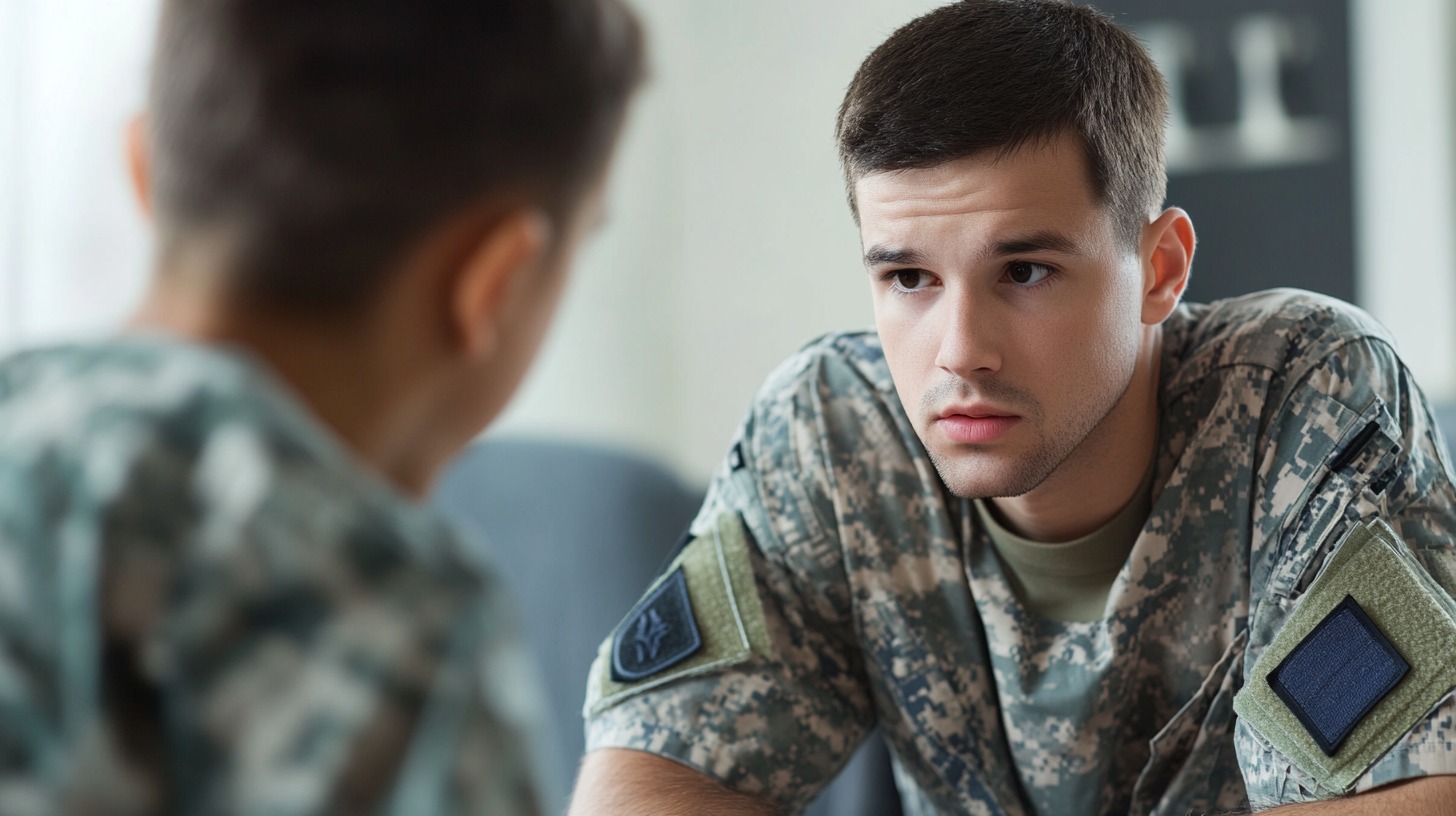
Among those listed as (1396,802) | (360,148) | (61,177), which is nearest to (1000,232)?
(1396,802)

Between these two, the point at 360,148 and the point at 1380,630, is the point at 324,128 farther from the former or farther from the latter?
the point at 1380,630

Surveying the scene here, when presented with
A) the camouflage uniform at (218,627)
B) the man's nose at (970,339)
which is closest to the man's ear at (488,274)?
the camouflage uniform at (218,627)

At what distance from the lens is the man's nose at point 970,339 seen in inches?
52.6

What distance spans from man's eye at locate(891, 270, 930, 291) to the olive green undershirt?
290 mm

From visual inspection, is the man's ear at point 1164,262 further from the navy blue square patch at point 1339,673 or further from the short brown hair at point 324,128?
the short brown hair at point 324,128

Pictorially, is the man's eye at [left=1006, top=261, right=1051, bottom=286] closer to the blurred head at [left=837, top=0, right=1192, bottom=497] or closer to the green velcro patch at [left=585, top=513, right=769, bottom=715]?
the blurred head at [left=837, top=0, right=1192, bottom=497]

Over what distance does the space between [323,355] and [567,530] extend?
168 cm

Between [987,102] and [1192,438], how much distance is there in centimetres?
41

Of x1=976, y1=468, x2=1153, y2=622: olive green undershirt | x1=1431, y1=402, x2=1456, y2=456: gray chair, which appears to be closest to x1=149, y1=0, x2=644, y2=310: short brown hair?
x1=976, y1=468, x2=1153, y2=622: olive green undershirt

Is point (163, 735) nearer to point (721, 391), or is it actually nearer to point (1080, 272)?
point (1080, 272)

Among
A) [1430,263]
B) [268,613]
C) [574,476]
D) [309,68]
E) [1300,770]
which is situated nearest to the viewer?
[268,613]

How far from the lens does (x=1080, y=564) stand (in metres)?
1.50

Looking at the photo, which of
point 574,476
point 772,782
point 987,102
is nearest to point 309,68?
point 987,102

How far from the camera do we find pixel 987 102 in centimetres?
137
